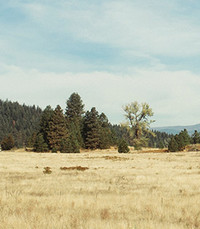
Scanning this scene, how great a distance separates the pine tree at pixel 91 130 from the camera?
72.4 metres

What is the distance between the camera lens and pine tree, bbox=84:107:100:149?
72438mm

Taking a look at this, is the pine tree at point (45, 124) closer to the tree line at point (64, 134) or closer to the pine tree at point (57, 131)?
the tree line at point (64, 134)

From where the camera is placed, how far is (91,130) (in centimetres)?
7375

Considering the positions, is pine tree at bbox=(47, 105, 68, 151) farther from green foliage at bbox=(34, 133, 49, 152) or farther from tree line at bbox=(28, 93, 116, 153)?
green foliage at bbox=(34, 133, 49, 152)

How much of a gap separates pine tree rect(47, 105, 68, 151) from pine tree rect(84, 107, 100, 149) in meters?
7.00

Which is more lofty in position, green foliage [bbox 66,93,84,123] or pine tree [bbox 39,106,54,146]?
green foliage [bbox 66,93,84,123]

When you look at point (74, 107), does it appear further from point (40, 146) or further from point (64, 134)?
point (40, 146)

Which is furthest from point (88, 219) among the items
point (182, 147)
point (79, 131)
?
point (79, 131)

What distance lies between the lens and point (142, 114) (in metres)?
65.1

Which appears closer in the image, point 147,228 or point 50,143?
point 147,228

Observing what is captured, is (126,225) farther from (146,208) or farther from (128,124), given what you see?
(128,124)

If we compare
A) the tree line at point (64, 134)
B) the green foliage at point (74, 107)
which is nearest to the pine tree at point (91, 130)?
the tree line at point (64, 134)

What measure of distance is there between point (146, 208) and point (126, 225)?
2210mm

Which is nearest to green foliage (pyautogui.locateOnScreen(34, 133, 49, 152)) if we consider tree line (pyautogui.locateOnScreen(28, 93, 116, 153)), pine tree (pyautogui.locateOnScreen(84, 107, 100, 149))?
tree line (pyautogui.locateOnScreen(28, 93, 116, 153))
